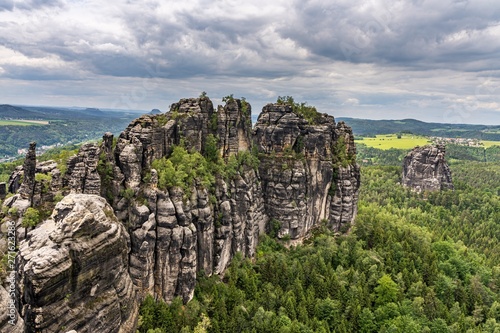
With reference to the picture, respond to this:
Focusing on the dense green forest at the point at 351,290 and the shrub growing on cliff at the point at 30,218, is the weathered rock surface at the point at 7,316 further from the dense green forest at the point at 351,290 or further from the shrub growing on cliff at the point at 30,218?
the dense green forest at the point at 351,290

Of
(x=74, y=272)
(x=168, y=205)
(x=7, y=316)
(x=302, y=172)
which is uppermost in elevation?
(x=302, y=172)

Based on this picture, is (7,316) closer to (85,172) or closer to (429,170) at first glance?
(85,172)

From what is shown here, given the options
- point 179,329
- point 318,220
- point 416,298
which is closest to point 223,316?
point 179,329

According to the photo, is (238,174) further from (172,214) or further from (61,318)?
(61,318)

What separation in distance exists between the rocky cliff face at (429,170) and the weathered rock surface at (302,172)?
77.0m

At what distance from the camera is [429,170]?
13825 cm

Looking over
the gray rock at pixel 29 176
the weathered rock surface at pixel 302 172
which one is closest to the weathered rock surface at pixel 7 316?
the gray rock at pixel 29 176

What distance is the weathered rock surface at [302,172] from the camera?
69.2m

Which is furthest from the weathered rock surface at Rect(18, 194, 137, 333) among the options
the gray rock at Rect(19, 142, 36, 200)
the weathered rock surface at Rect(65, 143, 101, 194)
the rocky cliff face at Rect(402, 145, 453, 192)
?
the rocky cliff face at Rect(402, 145, 453, 192)

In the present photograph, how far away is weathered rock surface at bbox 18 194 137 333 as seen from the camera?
2636 centimetres

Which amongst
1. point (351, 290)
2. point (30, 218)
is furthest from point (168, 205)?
point (351, 290)

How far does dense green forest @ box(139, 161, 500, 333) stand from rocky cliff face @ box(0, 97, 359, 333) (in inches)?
142

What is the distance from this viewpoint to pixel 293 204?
6906cm

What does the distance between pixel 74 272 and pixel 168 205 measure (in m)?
15.8
